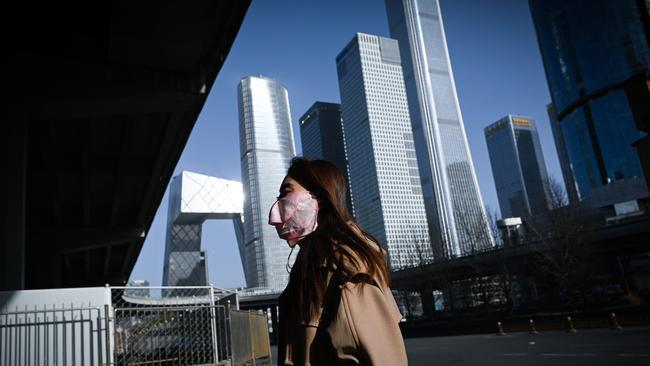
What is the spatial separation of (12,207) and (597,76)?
11320 centimetres

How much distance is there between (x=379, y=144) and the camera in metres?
172

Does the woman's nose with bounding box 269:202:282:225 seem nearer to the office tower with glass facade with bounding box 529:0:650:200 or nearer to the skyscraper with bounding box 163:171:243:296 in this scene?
the office tower with glass facade with bounding box 529:0:650:200

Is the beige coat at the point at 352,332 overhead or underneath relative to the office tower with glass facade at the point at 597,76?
underneath

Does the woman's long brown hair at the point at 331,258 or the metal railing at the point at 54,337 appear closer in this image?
the woman's long brown hair at the point at 331,258

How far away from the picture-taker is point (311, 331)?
5.18 feet

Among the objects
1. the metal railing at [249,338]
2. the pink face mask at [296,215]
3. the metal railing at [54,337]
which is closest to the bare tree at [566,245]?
the metal railing at [249,338]

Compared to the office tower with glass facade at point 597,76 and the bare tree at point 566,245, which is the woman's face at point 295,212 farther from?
the office tower with glass facade at point 597,76

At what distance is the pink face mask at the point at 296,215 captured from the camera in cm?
204

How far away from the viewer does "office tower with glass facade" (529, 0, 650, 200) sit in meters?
98.9

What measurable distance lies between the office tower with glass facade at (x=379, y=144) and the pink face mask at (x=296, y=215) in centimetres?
14659

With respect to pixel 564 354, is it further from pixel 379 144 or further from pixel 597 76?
pixel 379 144

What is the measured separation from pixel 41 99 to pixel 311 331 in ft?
53.5

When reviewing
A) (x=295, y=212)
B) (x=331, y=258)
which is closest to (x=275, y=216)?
(x=295, y=212)

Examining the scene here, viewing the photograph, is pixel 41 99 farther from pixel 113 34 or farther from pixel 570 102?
pixel 570 102
